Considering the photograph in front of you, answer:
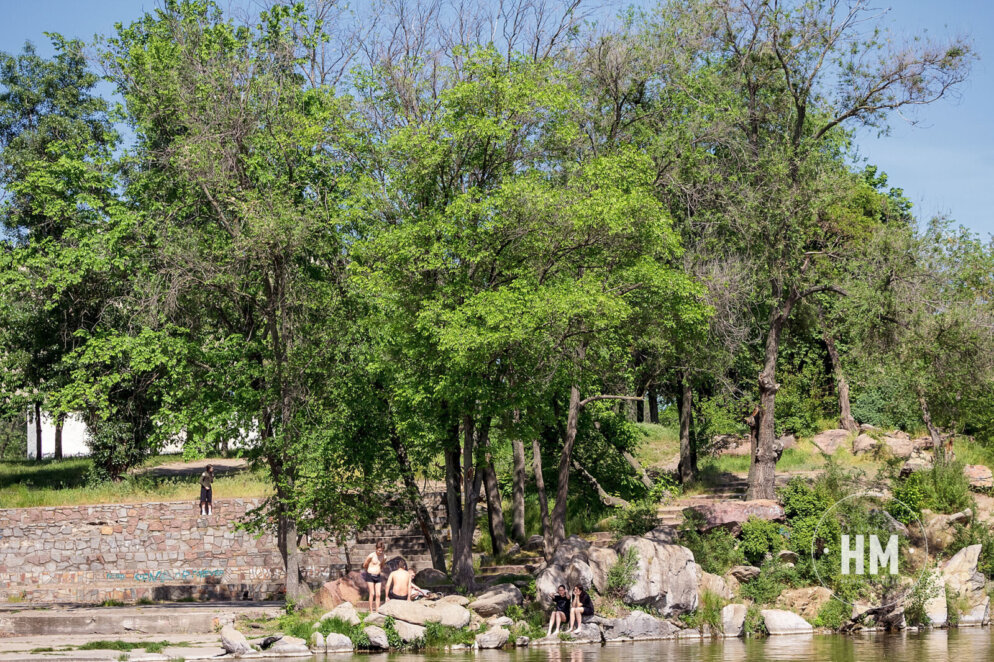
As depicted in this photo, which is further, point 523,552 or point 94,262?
point 523,552

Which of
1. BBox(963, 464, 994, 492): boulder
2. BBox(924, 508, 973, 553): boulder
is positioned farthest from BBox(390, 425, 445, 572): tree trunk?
Answer: BBox(963, 464, 994, 492): boulder

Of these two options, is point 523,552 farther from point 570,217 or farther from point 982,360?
point 982,360

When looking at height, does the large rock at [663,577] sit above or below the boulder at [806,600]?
above

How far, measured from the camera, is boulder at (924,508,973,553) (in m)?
26.3

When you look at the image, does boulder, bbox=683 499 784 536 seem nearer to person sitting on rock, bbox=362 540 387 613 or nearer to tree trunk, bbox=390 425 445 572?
tree trunk, bbox=390 425 445 572

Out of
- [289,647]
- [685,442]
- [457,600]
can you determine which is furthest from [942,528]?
[289,647]

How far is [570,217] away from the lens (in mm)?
22000

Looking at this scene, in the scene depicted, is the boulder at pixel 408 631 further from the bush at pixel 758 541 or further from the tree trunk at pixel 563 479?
the bush at pixel 758 541

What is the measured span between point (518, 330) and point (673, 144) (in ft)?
29.1

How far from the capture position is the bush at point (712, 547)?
24.7 meters

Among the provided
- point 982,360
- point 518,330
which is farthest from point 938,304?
point 518,330

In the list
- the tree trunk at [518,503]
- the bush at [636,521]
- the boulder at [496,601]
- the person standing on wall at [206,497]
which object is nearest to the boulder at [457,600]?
the boulder at [496,601]

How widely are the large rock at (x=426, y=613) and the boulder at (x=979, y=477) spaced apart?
15.6 metres

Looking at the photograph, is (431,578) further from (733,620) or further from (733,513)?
(733,513)
